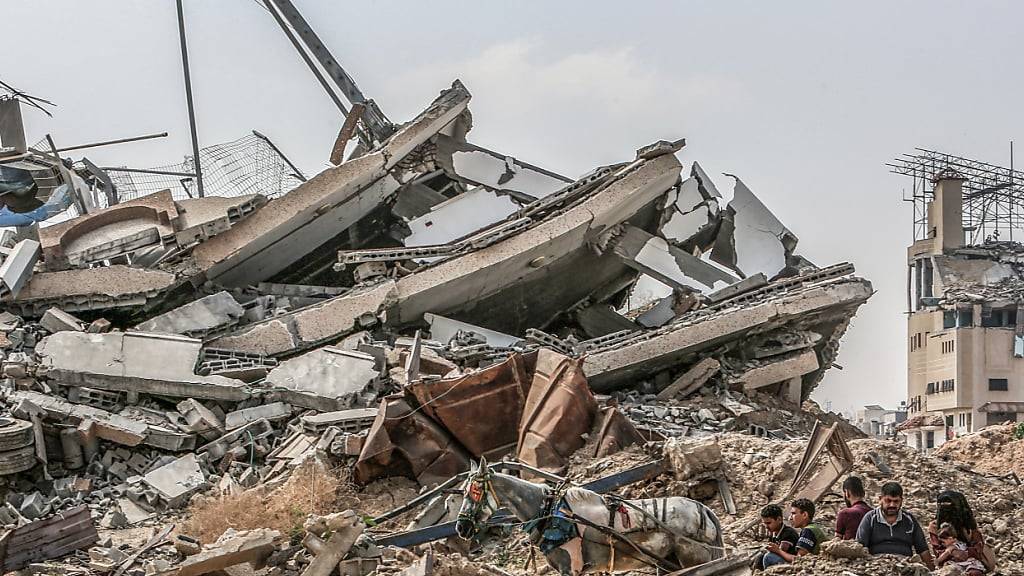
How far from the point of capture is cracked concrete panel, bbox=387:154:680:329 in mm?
18953

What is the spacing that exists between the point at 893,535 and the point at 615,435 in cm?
539

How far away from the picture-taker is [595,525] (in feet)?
30.7

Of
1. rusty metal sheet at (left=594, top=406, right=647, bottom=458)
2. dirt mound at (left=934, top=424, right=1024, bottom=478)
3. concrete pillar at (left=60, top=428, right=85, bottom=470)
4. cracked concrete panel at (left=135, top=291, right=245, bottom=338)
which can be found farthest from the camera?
cracked concrete panel at (left=135, top=291, right=245, bottom=338)

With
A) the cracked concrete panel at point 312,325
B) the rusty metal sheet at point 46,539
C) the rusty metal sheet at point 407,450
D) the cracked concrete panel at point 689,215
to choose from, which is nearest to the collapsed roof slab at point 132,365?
the cracked concrete panel at point 312,325

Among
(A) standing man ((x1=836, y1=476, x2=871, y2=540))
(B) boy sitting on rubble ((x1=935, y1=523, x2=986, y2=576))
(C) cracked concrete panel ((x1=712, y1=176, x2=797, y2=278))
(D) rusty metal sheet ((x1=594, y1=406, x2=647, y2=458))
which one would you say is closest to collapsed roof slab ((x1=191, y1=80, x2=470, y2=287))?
(C) cracked concrete panel ((x1=712, y1=176, x2=797, y2=278))

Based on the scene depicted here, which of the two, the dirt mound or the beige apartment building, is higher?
the beige apartment building

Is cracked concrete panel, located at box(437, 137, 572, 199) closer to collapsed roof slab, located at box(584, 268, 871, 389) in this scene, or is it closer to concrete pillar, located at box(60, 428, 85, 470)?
collapsed roof slab, located at box(584, 268, 871, 389)

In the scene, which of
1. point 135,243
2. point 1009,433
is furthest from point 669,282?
point 135,243

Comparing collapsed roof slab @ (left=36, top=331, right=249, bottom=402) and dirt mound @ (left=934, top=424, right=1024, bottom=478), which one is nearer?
dirt mound @ (left=934, top=424, right=1024, bottom=478)

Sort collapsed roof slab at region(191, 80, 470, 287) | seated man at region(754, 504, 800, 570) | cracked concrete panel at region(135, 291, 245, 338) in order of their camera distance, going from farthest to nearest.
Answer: collapsed roof slab at region(191, 80, 470, 287)
cracked concrete panel at region(135, 291, 245, 338)
seated man at region(754, 504, 800, 570)

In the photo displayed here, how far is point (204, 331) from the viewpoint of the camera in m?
18.3

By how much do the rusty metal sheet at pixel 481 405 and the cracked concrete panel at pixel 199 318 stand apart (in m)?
4.81

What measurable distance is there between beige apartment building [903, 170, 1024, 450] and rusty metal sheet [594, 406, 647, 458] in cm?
4151

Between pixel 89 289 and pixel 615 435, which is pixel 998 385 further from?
pixel 615 435
